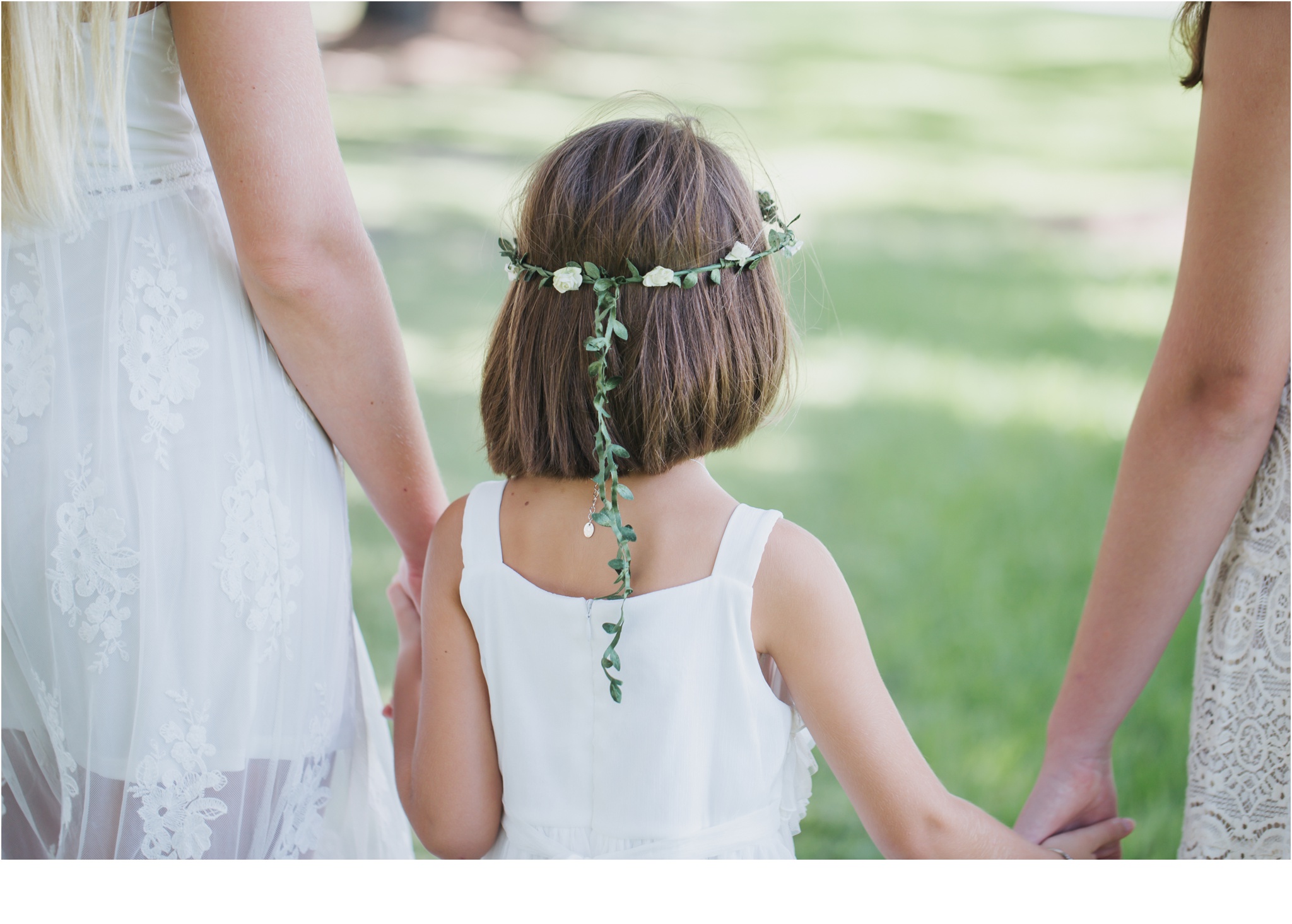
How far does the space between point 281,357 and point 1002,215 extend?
21.7ft

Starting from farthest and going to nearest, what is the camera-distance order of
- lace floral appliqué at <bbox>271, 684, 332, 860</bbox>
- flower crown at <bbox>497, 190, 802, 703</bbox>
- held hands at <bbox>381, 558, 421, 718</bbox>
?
held hands at <bbox>381, 558, 421, 718</bbox>, lace floral appliqué at <bbox>271, 684, 332, 860</bbox>, flower crown at <bbox>497, 190, 802, 703</bbox>

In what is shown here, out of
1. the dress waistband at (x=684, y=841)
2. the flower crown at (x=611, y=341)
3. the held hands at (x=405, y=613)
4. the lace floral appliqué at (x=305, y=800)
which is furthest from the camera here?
the held hands at (x=405, y=613)

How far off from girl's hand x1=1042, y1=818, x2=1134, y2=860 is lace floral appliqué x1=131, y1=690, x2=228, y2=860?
4.12 ft

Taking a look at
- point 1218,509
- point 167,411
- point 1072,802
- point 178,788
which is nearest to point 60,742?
point 178,788

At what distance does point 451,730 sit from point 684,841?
1.19ft

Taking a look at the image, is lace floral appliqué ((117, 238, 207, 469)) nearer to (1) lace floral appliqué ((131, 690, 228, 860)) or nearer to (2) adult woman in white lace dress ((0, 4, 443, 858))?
(2) adult woman in white lace dress ((0, 4, 443, 858))

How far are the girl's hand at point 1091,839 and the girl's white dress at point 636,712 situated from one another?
1.56 feet

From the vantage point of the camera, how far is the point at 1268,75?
138 centimetres

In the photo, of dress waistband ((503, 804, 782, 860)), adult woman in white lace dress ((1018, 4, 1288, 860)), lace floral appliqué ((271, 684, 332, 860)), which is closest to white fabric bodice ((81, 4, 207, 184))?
lace floral appliqué ((271, 684, 332, 860))

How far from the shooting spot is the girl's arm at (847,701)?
1.38m

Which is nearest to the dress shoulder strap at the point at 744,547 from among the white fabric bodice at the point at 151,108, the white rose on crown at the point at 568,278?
the white rose on crown at the point at 568,278

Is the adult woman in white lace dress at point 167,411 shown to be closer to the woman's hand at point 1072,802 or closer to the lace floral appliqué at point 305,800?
the lace floral appliqué at point 305,800

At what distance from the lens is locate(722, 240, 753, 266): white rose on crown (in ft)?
4.65

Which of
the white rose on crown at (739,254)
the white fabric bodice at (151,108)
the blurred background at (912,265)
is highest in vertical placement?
the white fabric bodice at (151,108)
